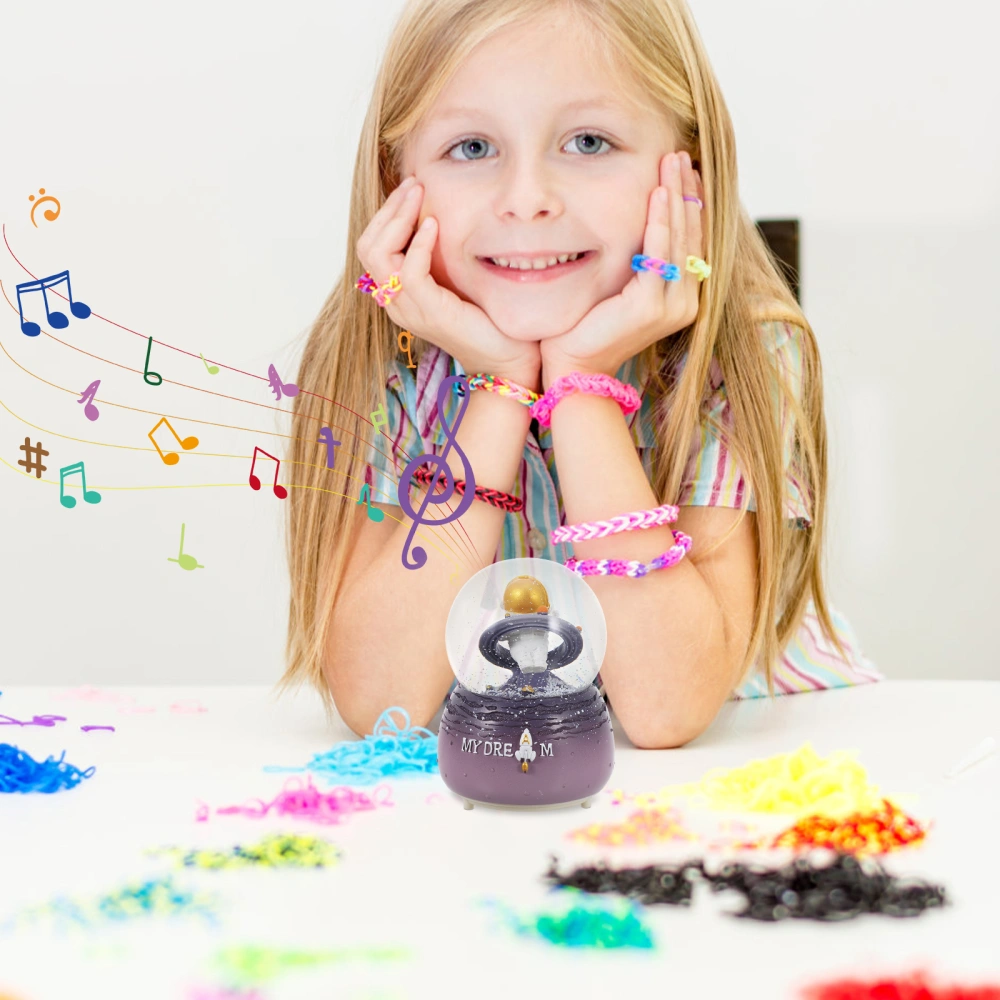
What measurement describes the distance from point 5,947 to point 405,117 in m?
0.75

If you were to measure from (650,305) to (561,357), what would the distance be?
9 centimetres

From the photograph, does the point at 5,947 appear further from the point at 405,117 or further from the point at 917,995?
the point at 405,117

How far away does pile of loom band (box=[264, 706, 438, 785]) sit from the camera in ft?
2.88

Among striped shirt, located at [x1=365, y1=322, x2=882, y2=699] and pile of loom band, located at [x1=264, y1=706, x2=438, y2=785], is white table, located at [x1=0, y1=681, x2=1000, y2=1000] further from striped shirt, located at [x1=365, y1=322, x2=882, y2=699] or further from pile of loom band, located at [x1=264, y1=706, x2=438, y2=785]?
striped shirt, located at [x1=365, y1=322, x2=882, y2=699]

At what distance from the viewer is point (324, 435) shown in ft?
3.68

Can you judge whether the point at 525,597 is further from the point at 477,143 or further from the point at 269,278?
the point at 269,278

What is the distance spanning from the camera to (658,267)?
1.07 m

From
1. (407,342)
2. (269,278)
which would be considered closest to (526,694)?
(407,342)

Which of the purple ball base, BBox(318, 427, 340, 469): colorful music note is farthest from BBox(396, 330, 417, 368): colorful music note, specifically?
the purple ball base

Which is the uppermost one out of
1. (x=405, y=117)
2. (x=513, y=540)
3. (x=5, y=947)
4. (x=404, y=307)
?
(x=405, y=117)

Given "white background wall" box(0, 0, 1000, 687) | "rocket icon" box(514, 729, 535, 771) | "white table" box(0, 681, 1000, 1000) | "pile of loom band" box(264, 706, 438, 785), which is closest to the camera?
"white table" box(0, 681, 1000, 1000)

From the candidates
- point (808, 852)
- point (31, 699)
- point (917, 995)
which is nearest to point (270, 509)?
point (31, 699)

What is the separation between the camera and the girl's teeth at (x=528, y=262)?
3.51ft

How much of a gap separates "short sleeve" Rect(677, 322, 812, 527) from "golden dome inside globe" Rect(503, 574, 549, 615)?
12.2 inches
